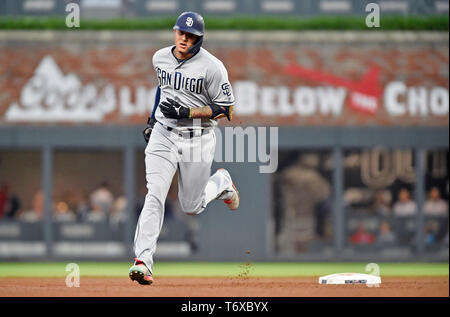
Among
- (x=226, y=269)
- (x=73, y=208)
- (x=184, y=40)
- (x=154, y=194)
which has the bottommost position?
(x=226, y=269)

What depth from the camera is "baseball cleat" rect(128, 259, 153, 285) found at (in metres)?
8.31

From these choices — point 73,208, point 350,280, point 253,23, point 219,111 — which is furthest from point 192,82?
point 73,208

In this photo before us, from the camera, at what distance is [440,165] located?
19.8 meters

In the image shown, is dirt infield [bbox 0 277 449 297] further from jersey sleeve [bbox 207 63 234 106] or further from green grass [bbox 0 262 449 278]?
green grass [bbox 0 262 449 278]

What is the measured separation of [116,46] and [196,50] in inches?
432

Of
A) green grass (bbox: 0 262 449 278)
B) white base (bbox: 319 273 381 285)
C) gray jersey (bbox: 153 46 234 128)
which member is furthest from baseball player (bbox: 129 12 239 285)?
green grass (bbox: 0 262 449 278)

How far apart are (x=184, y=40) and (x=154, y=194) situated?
150cm

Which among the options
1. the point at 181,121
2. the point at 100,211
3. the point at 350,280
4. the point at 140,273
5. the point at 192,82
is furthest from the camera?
the point at 100,211

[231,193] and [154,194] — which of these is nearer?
[154,194]

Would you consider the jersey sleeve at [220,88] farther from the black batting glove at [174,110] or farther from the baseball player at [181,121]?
the black batting glove at [174,110]

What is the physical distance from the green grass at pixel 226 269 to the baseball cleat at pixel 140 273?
275 inches

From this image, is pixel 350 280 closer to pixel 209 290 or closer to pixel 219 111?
pixel 209 290

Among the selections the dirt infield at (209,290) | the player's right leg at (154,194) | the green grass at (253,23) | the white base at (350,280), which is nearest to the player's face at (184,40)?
the player's right leg at (154,194)

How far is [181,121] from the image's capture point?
8938 millimetres
